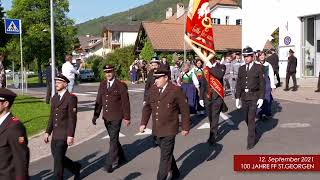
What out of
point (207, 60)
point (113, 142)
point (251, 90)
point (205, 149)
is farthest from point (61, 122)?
point (207, 60)

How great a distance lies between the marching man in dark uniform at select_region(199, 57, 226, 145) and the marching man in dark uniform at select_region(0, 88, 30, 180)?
642 cm

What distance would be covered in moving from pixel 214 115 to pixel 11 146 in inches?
256

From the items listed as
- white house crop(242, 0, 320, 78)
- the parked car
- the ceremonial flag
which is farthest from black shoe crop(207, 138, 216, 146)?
the parked car

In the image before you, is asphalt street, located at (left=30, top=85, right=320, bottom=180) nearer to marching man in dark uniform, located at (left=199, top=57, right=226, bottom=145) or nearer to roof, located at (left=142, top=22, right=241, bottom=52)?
marching man in dark uniform, located at (left=199, top=57, right=226, bottom=145)

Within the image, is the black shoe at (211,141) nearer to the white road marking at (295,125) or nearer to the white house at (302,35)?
the white road marking at (295,125)

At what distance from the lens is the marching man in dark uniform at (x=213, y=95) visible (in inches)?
430

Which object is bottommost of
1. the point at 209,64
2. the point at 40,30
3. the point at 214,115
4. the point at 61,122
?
the point at 214,115

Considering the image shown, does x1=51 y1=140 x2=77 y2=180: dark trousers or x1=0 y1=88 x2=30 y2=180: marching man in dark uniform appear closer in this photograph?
x1=0 y1=88 x2=30 y2=180: marching man in dark uniform

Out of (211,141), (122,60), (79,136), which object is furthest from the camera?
(122,60)

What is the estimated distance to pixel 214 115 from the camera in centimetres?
1089

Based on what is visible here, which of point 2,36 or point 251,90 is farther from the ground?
point 2,36

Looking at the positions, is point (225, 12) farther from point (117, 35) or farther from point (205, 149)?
point (205, 149)

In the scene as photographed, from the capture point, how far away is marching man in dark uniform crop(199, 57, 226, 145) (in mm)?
10930

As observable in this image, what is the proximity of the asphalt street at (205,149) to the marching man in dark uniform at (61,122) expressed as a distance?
3.29 feet
